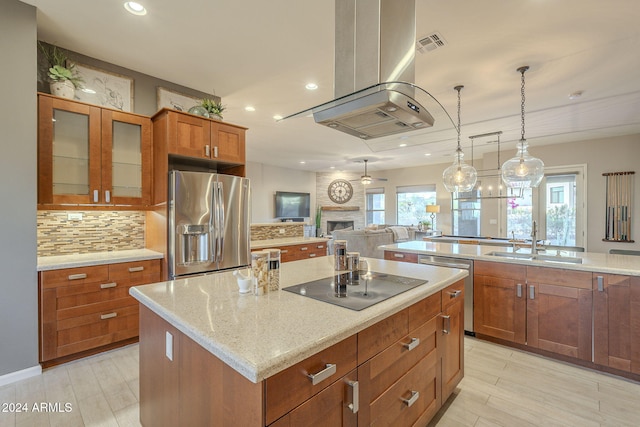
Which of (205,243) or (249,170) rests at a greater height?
(249,170)

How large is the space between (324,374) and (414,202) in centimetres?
896

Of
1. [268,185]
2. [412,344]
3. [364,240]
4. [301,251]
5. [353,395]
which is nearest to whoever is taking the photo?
[353,395]

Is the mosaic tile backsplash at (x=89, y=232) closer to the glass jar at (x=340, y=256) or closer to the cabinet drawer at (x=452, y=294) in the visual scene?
the glass jar at (x=340, y=256)

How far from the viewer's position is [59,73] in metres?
2.52

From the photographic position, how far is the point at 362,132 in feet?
6.33

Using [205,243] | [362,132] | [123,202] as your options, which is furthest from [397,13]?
[123,202]

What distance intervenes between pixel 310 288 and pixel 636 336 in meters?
2.64

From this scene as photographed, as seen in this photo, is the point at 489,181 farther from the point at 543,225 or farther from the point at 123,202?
the point at 123,202

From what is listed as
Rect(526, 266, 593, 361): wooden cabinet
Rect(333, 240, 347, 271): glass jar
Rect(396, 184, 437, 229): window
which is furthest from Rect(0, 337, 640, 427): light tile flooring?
Rect(396, 184, 437, 229): window

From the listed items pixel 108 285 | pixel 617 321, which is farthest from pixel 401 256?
pixel 108 285

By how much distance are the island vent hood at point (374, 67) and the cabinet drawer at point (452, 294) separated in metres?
1.09

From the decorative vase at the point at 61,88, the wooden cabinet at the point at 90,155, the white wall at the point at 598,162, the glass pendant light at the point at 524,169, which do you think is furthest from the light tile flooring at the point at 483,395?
the white wall at the point at 598,162

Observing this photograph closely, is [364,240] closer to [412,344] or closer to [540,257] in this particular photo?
[540,257]

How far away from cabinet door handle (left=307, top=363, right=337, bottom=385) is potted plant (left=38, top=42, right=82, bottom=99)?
3.20 meters
